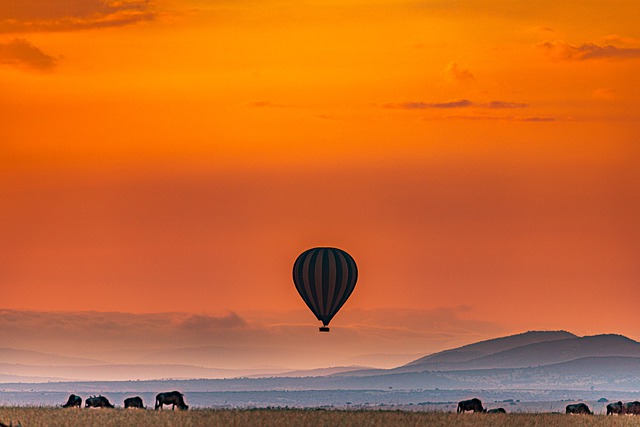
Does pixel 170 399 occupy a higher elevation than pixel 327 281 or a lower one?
lower

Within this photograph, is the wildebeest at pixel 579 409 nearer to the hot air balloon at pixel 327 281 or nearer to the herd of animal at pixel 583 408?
the herd of animal at pixel 583 408

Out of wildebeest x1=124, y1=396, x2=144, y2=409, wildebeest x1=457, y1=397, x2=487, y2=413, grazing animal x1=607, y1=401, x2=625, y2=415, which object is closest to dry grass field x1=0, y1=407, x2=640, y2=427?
wildebeest x1=124, y1=396, x2=144, y2=409

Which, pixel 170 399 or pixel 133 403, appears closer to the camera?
pixel 133 403

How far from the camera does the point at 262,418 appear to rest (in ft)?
244

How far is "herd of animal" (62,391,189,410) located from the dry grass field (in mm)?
7010

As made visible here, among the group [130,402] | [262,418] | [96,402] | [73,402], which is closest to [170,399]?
[130,402]

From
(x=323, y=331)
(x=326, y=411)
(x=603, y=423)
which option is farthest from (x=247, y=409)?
(x=323, y=331)

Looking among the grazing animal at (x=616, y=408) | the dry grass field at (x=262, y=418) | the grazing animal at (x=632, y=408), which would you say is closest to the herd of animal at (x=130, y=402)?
the dry grass field at (x=262, y=418)

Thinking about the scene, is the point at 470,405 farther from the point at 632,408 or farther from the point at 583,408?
the point at 632,408

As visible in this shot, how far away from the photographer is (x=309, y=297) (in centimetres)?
11200

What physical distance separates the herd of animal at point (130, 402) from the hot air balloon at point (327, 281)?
77.8 ft

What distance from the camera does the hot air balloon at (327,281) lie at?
4405 inches

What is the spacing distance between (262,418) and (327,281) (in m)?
38.2

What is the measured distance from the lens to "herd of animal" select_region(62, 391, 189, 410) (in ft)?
280
